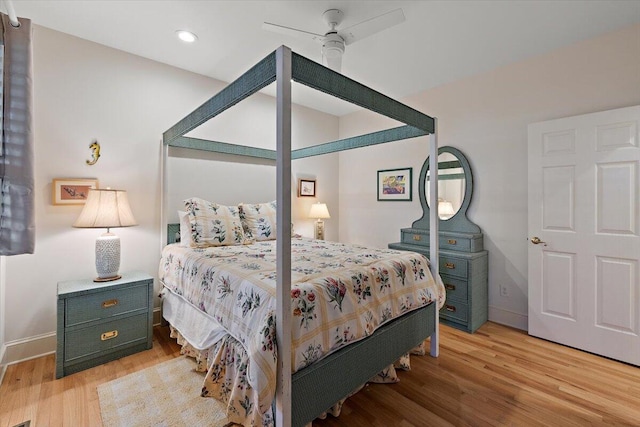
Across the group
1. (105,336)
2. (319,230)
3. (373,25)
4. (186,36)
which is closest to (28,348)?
(105,336)

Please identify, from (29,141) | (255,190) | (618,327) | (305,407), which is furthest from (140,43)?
(618,327)

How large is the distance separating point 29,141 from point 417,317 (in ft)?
8.71

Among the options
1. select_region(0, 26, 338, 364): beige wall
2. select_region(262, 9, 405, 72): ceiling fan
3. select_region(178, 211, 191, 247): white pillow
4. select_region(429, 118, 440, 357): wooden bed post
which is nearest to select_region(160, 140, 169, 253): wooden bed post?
select_region(0, 26, 338, 364): beige wall

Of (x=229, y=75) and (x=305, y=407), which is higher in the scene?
(x=229, y=75)

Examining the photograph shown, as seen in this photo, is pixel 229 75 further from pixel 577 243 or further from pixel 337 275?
pixel 577 243

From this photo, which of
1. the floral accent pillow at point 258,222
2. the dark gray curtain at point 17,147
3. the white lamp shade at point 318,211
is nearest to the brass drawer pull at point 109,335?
the dark gray curtain at point 17,147

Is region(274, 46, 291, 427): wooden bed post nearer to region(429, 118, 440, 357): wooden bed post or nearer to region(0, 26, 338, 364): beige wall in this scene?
region(429, 118, 440, 357): wooden bed post

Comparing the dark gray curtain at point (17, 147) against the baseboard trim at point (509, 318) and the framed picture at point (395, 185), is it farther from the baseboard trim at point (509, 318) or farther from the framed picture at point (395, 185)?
the baseboard trim at point (509, 318)

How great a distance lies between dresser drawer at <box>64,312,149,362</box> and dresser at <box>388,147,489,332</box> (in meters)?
2.69

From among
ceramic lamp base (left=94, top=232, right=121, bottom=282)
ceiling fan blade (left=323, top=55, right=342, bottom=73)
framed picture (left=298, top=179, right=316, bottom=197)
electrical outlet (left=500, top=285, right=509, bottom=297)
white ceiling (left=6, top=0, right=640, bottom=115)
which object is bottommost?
electrical outlet (left=500, top=285, right=509, bottom=297)

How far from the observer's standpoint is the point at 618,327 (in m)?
2.32

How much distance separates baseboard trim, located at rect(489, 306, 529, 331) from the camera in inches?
114

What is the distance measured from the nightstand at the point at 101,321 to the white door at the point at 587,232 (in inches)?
139

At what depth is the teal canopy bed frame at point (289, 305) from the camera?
4.28ft
